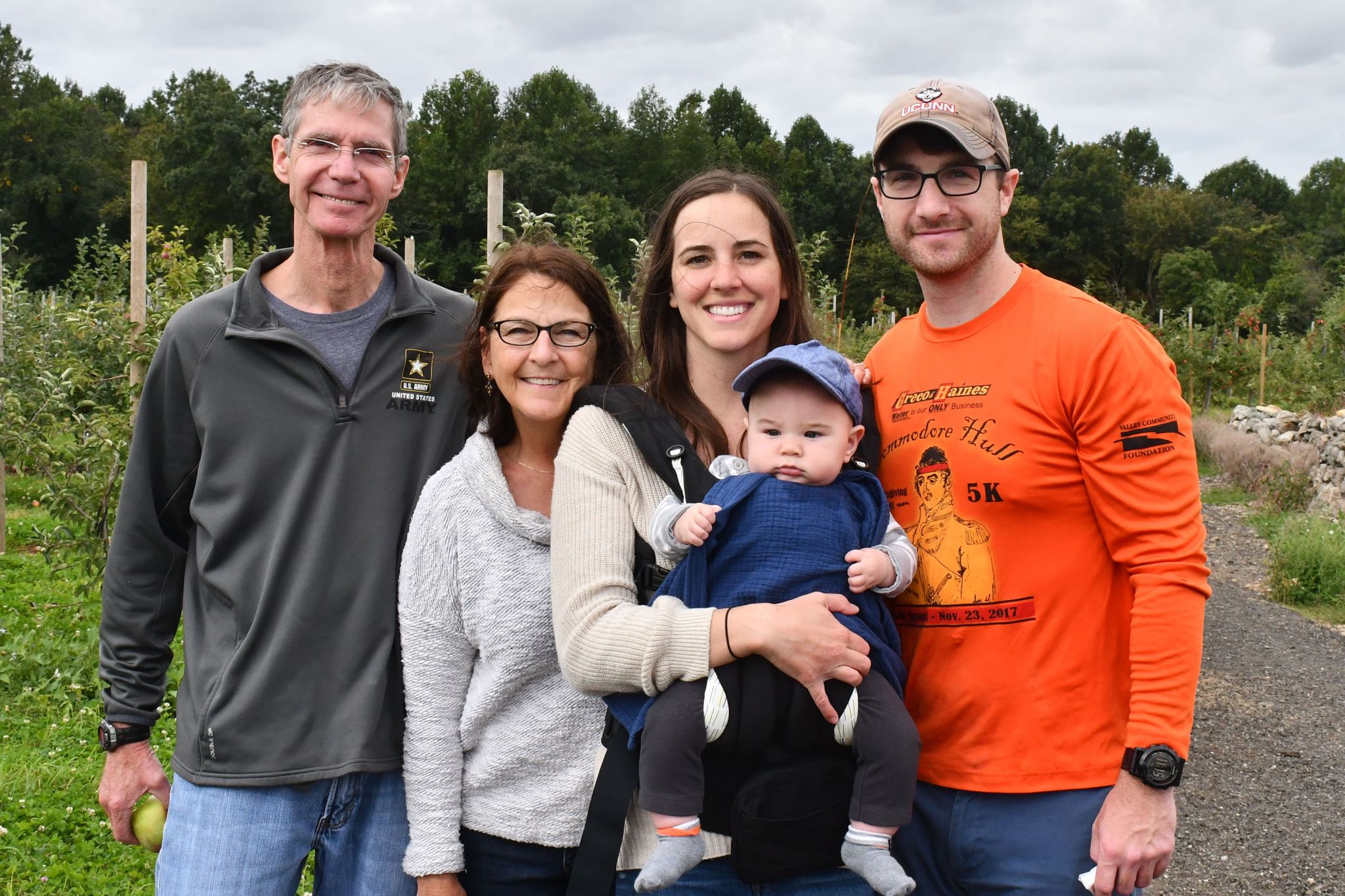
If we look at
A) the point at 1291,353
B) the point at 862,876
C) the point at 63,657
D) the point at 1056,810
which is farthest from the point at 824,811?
the point at 1291,353

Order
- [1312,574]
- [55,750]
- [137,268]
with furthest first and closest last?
[1312,574] → [137,268] → [55,750]

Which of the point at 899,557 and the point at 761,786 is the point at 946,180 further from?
the point at 761,786

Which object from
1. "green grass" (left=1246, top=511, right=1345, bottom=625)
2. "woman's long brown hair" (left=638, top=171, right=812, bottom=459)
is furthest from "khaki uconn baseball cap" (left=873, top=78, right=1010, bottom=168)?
"green grass" (left=1246, top=511, right=1345, bottom=625)

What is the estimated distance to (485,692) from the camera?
222cm

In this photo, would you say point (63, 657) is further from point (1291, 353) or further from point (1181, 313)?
point (1181, 313)

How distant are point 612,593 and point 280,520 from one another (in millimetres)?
846

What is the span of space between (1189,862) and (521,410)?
4.46m

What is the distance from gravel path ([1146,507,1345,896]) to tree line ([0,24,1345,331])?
22.0 metres

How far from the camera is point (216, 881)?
90.4 inches

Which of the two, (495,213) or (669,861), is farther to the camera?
(495,213)

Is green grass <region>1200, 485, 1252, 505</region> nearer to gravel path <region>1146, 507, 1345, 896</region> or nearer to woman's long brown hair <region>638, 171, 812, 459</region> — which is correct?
gravel path <region>1146, 507, 1345, 896</region>

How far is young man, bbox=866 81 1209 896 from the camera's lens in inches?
82.1

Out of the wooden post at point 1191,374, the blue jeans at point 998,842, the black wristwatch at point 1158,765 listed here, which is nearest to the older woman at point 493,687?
the blue jeans at point 998,842

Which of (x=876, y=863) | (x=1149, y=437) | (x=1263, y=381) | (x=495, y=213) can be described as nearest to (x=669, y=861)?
(x=876, y=863)
